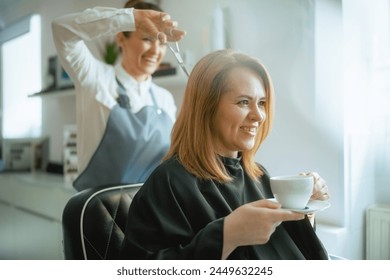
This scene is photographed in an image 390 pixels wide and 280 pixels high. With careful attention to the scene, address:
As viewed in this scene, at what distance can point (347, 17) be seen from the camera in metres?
0.88

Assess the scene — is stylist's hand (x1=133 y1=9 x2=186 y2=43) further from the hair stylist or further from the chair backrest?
the chair backrest

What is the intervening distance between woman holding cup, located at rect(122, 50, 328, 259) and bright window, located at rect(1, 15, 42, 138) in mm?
475

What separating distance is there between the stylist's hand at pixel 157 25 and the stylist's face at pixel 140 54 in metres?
0.02

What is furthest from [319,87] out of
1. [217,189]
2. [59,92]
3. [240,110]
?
[59,92]

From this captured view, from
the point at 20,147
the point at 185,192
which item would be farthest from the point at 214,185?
the point at 20,147

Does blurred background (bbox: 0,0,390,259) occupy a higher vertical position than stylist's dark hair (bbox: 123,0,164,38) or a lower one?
lower

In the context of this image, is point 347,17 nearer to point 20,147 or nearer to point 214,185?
point 214,185

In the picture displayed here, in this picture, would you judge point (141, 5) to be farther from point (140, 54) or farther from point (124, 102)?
point (124, 102)

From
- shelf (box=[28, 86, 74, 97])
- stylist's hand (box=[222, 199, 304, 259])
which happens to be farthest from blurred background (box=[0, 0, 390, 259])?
stylist's hand (box=[222, 199, 304, 259])

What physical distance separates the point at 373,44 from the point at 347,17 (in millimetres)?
90

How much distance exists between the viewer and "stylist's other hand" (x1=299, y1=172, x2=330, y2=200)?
853mm

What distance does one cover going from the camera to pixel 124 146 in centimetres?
101

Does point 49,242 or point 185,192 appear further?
point 49,242

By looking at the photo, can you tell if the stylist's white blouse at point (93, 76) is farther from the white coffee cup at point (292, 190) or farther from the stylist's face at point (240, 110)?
the white coffee cup at point (292, 190)
